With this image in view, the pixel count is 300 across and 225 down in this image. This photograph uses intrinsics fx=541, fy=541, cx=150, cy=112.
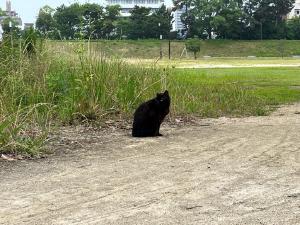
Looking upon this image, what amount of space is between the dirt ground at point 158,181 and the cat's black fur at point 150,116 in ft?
0.78

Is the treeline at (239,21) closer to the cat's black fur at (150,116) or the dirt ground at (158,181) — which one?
the cat's black fur at (150,116)

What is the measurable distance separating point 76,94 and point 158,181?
4.63 meters

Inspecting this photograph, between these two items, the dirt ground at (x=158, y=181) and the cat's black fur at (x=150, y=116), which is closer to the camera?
the dirt ground at (x=158, y=181)

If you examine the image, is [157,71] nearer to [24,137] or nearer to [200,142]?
[200,142]

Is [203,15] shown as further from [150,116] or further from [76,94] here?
[150,116]

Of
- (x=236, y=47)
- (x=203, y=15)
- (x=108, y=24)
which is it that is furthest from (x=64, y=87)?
(x=203, y=15)

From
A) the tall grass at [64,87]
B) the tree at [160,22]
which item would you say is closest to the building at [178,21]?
the tree at [160,22]

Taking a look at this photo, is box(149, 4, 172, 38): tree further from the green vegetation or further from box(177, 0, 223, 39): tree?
the green vegetation

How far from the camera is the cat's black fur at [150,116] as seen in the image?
913 centimetres

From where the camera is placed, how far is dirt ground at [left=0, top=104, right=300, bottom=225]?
4.71 meters

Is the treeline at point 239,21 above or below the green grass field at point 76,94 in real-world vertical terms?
above

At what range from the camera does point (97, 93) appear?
1059 cm

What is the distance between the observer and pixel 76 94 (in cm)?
1017

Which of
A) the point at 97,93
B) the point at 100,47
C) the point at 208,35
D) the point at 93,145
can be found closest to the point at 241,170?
the point at 93,145
